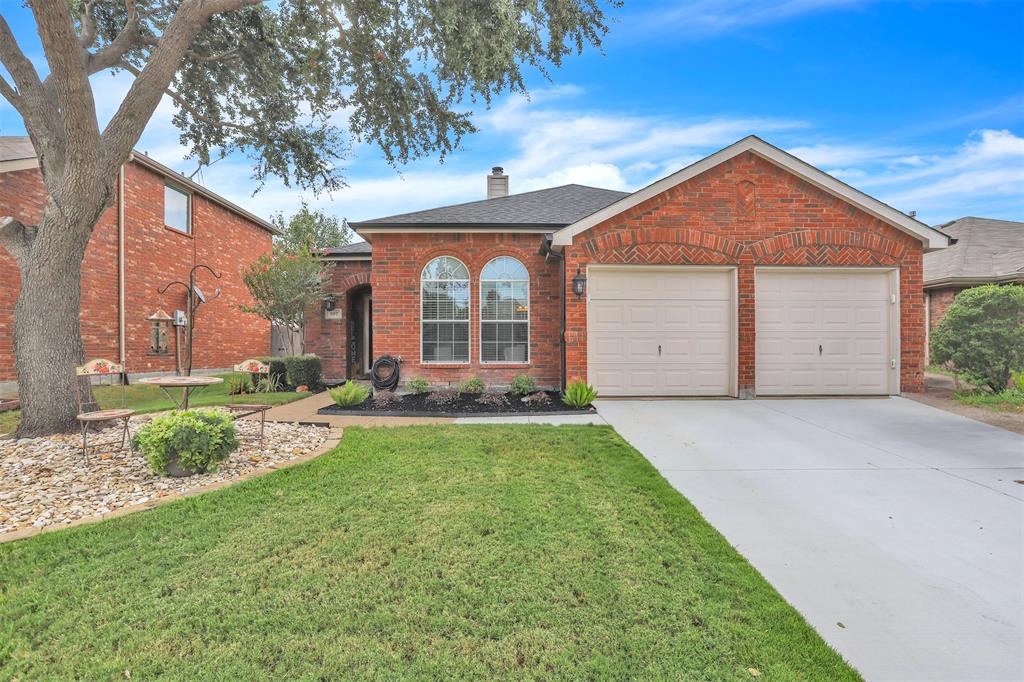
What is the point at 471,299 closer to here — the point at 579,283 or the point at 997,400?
the point at 579,283

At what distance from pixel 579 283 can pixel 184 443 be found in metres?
6.38

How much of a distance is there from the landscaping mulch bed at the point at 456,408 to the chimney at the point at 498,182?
23.8 feet

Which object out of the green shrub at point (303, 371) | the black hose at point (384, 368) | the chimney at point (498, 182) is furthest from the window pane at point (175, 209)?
the chimney at point (498, 182)

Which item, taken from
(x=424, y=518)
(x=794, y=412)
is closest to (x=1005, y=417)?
(x=794, y=412)

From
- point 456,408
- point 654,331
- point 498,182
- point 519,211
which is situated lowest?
point 456,408

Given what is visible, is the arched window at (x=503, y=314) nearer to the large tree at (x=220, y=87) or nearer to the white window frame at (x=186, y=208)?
the large tree at (x=220, y=87)

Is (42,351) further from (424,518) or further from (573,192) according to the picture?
(573,192)

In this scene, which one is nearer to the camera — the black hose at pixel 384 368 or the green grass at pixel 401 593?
the green grass at pixel 401 593

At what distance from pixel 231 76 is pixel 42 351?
265 inches

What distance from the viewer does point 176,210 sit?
13.8 meters

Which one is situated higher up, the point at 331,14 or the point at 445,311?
the point at 331,14

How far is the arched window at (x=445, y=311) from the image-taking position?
9.70 metres

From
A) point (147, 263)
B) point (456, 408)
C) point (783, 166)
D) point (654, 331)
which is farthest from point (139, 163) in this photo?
point (783, 166)

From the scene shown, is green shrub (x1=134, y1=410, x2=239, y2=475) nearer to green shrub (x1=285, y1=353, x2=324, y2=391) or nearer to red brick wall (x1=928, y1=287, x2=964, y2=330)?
green shrub (x1=285, y1=353, x2=324, y2=391)
